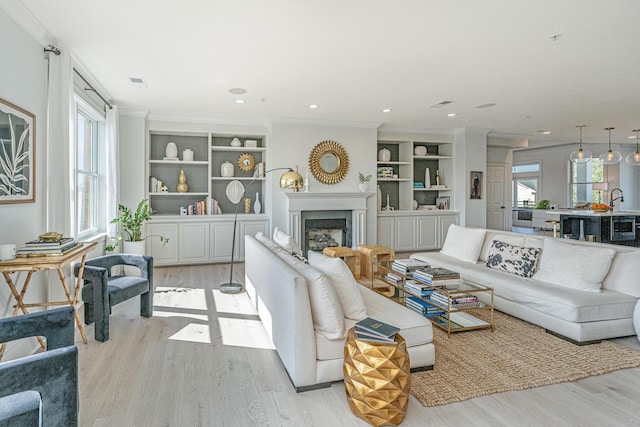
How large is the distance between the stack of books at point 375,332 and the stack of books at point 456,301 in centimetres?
136

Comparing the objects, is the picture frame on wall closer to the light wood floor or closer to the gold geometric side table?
the light wood floor

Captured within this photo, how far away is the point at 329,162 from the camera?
695 cm

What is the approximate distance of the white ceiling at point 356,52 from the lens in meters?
2.85

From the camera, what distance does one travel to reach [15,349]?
271cm

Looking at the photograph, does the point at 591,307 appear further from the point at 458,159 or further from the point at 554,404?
the point at 458,159

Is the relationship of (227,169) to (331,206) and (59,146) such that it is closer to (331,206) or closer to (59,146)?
(331,206)

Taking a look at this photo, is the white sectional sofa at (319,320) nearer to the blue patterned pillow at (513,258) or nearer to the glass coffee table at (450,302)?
the glass coffee table at (450,302)

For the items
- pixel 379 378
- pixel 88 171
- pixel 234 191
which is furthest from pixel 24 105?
pixel 234 191

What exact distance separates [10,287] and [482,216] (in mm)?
7754

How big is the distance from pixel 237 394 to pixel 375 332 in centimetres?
96

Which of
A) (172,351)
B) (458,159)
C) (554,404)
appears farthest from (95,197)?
(458,159)

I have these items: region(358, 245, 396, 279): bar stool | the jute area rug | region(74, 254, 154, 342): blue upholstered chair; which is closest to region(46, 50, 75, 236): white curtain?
region(74, 254, 154, 342): blue upholstered chair

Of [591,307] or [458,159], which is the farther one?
[458,159]

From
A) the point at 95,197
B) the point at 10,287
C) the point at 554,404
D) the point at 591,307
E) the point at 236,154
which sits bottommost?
the point at 554,404
